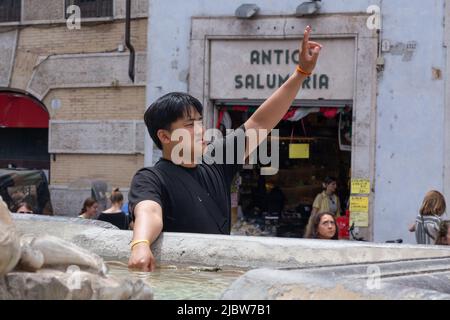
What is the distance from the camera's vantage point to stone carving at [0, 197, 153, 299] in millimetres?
2250

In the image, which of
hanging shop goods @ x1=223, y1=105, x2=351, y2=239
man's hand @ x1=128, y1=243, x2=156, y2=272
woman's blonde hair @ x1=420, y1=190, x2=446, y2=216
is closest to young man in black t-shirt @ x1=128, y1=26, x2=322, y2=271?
man's hand @ x1=128, y1=243, x2=156, y2=272

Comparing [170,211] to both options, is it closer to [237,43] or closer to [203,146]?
[203,146]

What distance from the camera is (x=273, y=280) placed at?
230cm

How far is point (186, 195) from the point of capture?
3920 millimetres

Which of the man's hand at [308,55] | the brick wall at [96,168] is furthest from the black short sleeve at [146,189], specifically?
the brick wall at [96,168]

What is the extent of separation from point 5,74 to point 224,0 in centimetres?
395

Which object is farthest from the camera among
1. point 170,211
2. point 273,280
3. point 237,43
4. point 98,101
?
point 98,101

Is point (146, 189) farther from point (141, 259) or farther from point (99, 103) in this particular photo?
point (99, 103)

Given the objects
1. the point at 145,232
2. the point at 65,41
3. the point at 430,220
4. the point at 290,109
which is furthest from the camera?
the point at 65,41

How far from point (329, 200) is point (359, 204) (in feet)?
1.94

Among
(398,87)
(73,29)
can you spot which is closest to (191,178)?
(398,87)

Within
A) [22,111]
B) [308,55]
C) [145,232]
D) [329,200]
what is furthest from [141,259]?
[22,111]

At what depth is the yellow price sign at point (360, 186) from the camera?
11672mm

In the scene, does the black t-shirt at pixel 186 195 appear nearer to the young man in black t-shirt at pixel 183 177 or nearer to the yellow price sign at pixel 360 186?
the young man in black t-shirt at pixel 183 177
